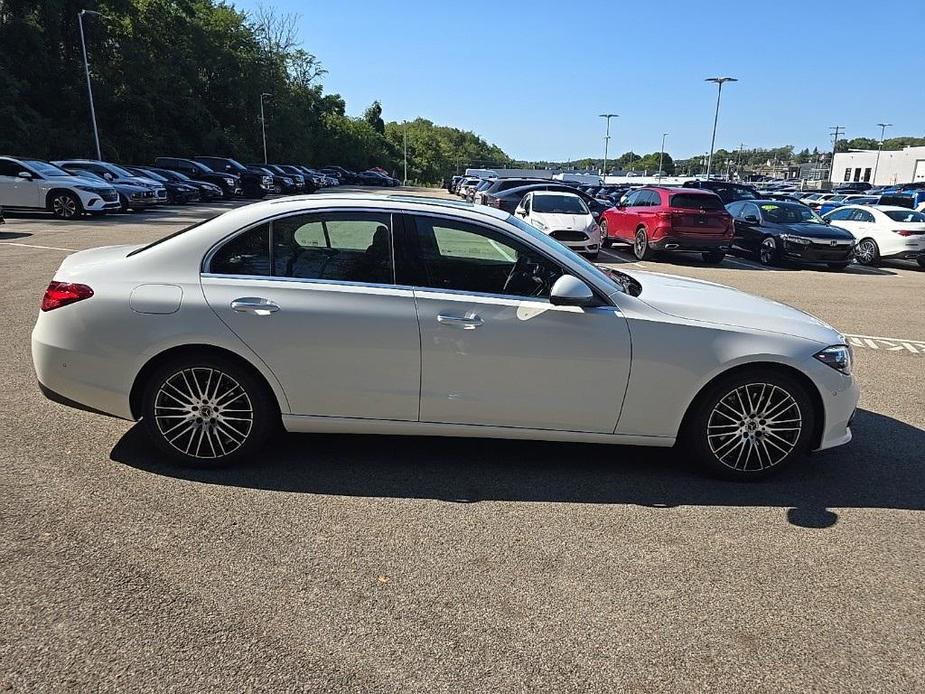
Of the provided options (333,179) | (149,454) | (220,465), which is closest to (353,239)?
(220,465)

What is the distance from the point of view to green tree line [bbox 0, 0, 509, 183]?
1400 inches

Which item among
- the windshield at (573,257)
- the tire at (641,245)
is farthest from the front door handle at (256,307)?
the tire at (641,245)

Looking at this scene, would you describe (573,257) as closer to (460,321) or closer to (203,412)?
(460,321)

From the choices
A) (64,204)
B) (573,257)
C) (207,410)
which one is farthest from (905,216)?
(64,204)

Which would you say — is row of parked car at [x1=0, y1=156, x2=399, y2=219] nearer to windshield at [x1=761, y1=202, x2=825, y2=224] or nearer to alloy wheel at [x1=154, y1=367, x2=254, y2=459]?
alloy wheel at [x1=154, y1=367, x2=254, y2=459]

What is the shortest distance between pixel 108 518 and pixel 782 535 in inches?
138

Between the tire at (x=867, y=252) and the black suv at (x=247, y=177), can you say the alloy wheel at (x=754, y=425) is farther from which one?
the black suv at (x=247, y=177)

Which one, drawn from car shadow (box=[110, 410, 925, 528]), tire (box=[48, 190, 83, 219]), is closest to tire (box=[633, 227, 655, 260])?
car shadow (box=[110, 410, 925, 528])

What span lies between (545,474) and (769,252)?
14.5 meters

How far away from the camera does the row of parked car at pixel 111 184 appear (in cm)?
1872

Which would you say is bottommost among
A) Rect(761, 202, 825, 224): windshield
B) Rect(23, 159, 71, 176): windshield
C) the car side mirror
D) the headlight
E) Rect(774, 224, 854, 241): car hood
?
Rect(774, 224, 854, 241): car hood

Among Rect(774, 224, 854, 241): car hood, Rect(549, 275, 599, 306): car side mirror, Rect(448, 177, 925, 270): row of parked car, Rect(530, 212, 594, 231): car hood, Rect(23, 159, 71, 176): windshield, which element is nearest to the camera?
Rect(549, 275, 599, 306): car side mirror

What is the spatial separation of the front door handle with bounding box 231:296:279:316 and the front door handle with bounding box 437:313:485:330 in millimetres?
943

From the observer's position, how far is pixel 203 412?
13.1ft
